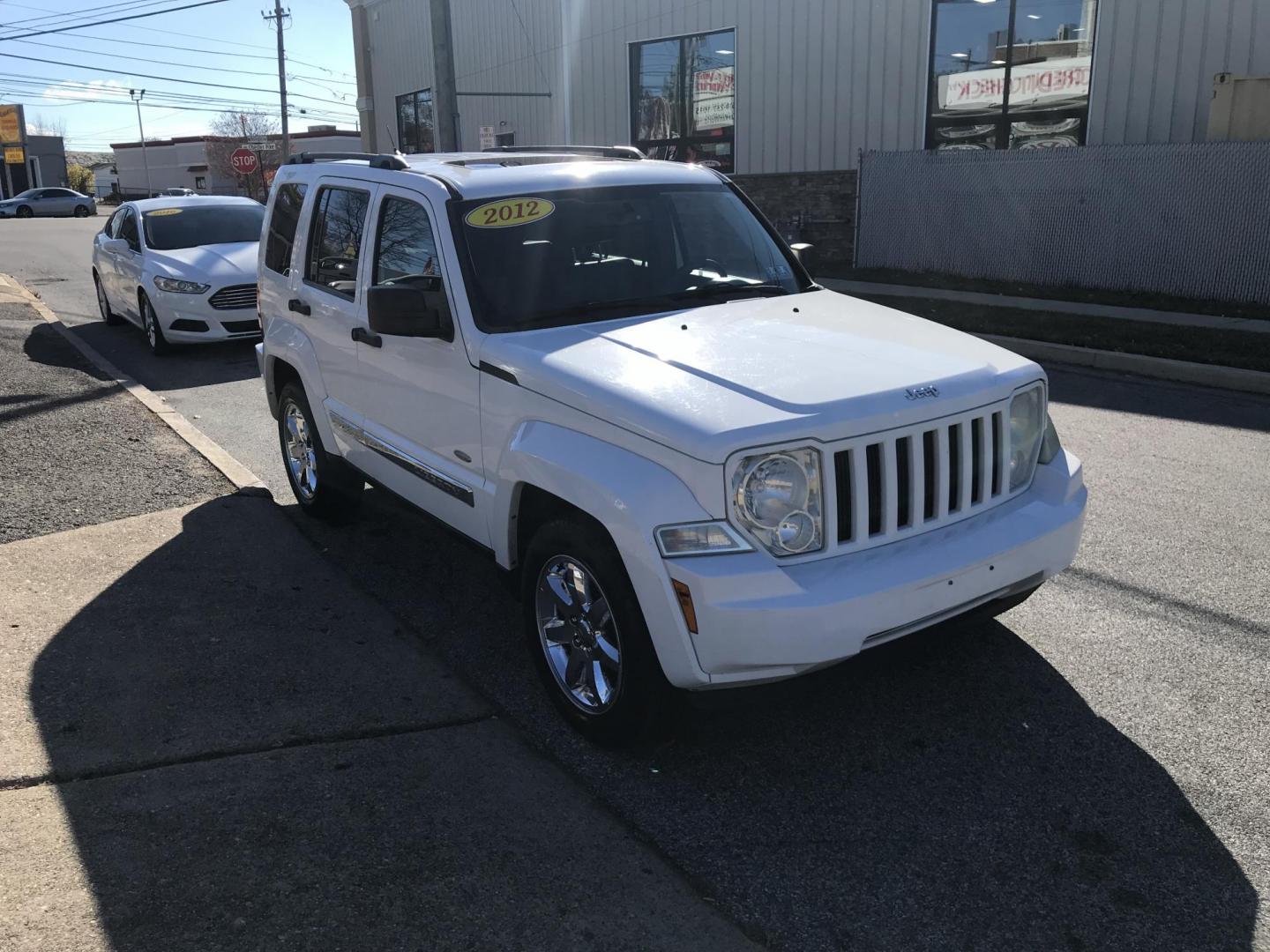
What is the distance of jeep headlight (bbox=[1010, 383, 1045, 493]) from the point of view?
395 cm

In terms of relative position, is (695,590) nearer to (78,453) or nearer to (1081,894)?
(1081,894)

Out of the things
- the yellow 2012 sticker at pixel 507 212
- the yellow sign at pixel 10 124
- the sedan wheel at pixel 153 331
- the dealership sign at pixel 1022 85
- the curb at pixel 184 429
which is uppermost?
the yellow sign at pixel 10 124

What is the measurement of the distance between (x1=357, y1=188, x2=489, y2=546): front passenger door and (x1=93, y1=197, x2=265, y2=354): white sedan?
275 inches

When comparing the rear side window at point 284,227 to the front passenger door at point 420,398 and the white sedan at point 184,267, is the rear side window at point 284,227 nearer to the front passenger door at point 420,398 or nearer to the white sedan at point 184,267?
the front passenger door at point 420,398

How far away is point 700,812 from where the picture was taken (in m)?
3.46

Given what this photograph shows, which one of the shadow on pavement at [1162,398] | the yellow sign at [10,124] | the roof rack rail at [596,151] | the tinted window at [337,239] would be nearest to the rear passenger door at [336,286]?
the tinted window at [337,239]

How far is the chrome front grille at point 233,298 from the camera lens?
12188 mm

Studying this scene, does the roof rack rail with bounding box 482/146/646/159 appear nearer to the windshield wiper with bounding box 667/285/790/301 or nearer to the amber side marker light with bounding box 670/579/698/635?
the windshield wiper with bounding box 667/285/790/301

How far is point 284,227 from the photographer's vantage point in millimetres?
6383

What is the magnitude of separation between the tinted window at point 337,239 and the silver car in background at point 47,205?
190 ft

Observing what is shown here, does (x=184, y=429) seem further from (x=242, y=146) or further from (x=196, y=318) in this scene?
(x=242, y=146)

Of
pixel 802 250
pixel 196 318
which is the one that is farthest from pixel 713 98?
pixel 802 250

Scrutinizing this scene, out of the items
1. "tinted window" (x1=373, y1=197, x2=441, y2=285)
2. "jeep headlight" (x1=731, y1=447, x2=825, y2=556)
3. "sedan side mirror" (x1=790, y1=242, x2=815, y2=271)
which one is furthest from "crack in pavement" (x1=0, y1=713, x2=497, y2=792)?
"sedan side mirror" (x1=790, y1=242, x2=815, y2=271)

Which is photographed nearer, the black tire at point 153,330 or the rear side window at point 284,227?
the rear side window at point 284,227
